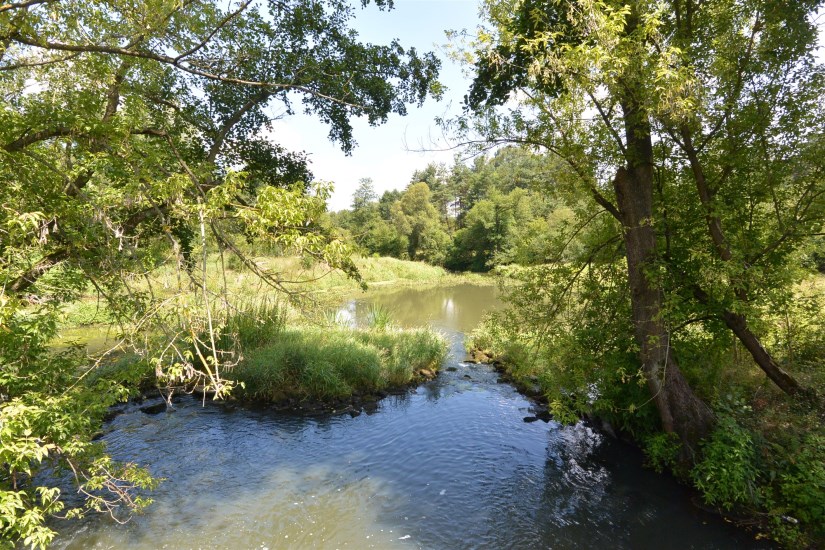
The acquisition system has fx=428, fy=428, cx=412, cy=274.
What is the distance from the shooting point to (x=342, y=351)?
1095cm

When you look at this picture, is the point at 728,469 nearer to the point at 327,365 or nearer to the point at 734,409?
the point at 734,409

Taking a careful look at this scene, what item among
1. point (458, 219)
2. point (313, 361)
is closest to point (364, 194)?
point (458, 219)

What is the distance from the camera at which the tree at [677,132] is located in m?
5.60

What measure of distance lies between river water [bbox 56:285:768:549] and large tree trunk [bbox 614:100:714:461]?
43.2 inches

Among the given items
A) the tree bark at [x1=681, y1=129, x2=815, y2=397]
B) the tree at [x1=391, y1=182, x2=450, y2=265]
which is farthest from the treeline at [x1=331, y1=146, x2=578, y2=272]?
the tree bark at [x1=681, y1=129, x2=815, y2=397]

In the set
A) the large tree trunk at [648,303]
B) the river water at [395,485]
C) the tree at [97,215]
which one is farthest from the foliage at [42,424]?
the large tree trunk at [648,303]

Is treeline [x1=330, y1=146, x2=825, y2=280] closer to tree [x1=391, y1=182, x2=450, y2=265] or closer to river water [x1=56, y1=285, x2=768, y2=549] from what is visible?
tree [x1=391, y1=182, x2=450, y2=265]

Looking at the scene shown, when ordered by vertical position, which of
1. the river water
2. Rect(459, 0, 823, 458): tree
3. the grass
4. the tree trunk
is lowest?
the river water

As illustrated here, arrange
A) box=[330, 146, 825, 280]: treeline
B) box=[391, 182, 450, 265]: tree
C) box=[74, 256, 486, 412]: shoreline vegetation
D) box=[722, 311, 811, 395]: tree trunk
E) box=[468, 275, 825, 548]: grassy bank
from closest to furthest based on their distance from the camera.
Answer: box=[468, 275, 825, 548]: grassy bank < box=[722, 311, 811, 395]: tree trunk < box=[330, 146, 825, 280]: treeline < box=[74, 256, 486, 412]: shoreline vegetation < box=[391, 182, 450, 265]: tree

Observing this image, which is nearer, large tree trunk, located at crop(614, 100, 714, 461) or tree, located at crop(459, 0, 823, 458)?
tree, located at crop(459, 0, 823, 458)

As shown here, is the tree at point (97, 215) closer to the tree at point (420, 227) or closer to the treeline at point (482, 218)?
the treeline at point (482, 218)

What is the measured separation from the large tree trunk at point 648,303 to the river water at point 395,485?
110 cm

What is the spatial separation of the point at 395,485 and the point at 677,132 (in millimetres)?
7166

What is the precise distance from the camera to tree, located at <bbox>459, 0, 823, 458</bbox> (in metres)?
5.60
